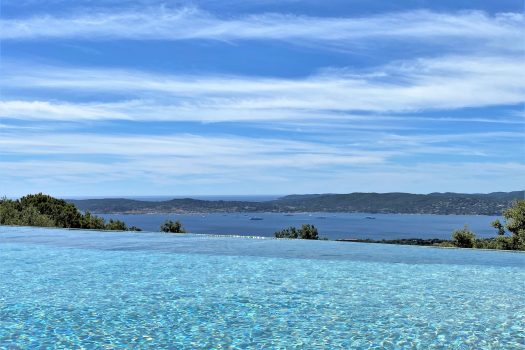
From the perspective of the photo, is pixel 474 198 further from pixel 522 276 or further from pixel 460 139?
pixel 522 276

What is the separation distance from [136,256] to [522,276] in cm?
1003

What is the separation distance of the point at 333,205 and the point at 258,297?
356 feet

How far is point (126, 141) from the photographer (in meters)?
33.5

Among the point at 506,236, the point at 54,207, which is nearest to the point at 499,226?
the point at 506,236

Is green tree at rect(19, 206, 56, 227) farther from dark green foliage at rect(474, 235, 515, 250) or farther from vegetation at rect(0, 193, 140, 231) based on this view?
dark green foliage at rect(474, 235, 515, 250)

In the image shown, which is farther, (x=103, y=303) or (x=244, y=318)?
(x=103, y=303)

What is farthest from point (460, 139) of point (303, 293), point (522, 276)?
point (303, 293)

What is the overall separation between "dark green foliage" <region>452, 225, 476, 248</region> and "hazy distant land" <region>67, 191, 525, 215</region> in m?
56.7

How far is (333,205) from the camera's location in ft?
382

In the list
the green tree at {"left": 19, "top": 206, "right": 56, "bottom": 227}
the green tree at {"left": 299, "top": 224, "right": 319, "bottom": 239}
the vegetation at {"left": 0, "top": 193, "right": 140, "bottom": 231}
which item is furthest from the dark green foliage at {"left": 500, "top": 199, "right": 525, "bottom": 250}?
the green tree at {"left": 19, "top": 206, "right": 56, "bottom": 227}

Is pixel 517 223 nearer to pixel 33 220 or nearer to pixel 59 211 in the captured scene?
pixel 33 220

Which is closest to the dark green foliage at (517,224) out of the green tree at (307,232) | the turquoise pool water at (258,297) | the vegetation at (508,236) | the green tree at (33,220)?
the vegetation at (508,236)

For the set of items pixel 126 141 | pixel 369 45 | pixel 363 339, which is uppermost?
pixel 369 45

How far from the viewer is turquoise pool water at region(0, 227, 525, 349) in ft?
22.2
